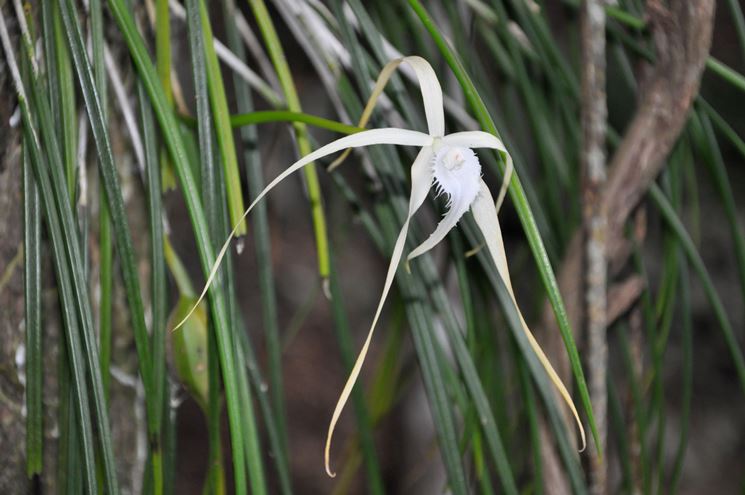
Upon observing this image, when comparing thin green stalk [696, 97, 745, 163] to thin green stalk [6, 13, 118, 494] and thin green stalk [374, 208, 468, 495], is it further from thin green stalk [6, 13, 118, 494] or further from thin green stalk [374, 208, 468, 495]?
thin green stalk [6, 13, 118, 494]

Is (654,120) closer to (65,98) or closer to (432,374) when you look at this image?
(432,374)

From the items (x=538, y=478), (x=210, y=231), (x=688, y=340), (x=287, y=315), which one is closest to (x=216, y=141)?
(x=210, y=231)

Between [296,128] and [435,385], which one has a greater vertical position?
[296,128]

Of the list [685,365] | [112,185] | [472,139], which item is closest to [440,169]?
[472,139]

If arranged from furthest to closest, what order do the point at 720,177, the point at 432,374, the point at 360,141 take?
the point at 720,177
the point at 432,374
the point at 360,141

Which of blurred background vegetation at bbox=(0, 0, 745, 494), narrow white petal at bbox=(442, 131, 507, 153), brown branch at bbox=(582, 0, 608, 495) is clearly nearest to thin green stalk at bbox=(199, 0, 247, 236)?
blurred background vegetation at bbox=(0, 0, 745, 494)

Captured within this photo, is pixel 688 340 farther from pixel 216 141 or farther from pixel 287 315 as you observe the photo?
pixel 287 315

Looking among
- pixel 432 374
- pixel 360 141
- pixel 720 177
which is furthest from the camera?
pixel 720 177
